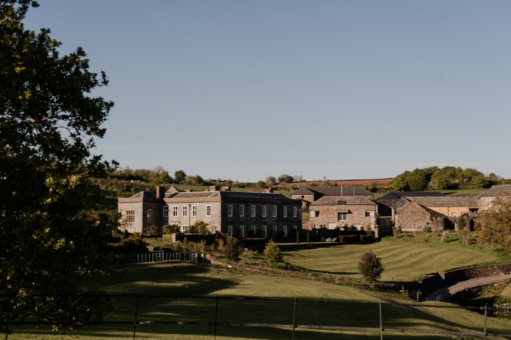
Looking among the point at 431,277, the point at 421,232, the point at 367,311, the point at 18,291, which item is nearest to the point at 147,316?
the point at 18,291

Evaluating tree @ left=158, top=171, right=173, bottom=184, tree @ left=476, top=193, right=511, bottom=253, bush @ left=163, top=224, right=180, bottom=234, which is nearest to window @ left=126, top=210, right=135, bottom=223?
bush @ left=163, top=224, right=180, bottom=234

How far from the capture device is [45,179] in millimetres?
14391

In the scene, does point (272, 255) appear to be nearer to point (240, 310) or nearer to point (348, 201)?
point (240, 310)

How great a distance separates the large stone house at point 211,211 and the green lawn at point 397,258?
7.61 meters

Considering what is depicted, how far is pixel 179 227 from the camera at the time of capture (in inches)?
2566

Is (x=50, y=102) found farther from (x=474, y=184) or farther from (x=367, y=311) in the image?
(x=474, y=184)

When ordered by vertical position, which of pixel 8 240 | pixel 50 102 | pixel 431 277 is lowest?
pixel 431 277

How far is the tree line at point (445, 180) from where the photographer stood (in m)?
134

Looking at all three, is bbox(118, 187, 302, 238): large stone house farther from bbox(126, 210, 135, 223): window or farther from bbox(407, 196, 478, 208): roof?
bbox(407, 196, 478, 208): roof

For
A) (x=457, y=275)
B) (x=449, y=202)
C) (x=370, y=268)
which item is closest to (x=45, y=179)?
(x=370, y=268)

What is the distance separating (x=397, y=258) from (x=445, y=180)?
82042 millimetres

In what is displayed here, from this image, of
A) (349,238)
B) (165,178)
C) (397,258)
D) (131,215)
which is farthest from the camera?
(165,178)

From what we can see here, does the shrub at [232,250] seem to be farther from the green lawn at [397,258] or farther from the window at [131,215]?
the window at [131,215]

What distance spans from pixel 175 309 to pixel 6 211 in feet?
45.3
